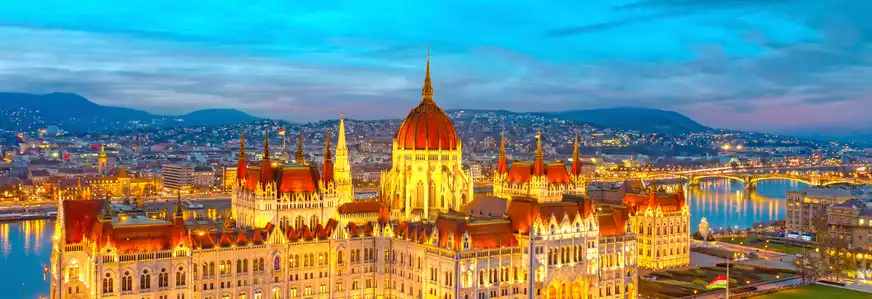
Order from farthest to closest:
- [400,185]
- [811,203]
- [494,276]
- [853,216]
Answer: [811,203]
[853,216]
[400,185]
[494,276]

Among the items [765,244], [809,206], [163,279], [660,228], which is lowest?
[765,244]

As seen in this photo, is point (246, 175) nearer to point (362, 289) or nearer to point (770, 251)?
point (362, 289)

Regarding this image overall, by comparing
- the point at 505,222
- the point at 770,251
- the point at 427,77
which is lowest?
the point at 770,251

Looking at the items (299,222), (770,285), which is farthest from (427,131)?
(770,285)

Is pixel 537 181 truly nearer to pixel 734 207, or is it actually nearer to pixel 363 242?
pixel 363 242

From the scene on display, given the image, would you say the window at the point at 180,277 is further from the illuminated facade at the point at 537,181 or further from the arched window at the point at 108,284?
the illuminated facade at the point at 537,181

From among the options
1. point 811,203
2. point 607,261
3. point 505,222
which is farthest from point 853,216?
point 505,222
